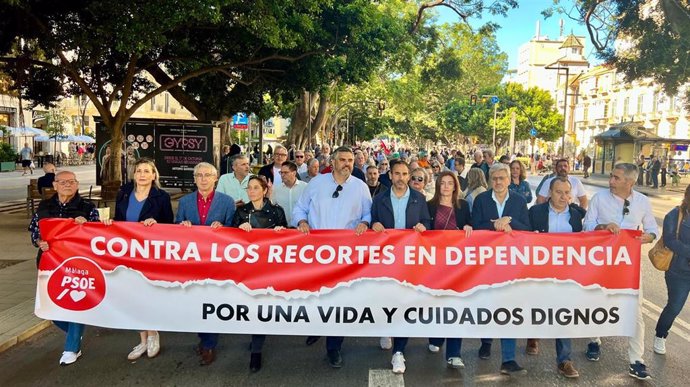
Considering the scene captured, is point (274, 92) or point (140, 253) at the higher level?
point (274, 92)

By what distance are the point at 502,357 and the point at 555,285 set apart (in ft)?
2.52

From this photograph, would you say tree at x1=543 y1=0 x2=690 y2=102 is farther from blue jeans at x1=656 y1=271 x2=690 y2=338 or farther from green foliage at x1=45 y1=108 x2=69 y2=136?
green foliage at x1=45 y1=108 x2=69 y2=136

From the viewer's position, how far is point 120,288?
16.8ft

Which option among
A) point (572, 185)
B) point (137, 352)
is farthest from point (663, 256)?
point (137, 352)

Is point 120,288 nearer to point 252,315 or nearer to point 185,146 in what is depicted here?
point 252,315

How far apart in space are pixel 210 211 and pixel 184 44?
11240mm

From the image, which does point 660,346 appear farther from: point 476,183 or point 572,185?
point 476,183

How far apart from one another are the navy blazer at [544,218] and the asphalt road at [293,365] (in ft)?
3.92

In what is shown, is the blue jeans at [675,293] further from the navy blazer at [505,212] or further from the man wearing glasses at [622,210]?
the navy blazer at [505,212]

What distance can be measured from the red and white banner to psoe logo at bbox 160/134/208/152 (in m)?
13.5

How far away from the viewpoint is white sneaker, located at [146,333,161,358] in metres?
5.30

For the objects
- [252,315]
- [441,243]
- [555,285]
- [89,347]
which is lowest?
[89,347]

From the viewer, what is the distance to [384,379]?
4.79m

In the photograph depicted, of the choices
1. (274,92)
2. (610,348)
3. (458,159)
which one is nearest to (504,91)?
(274,92)
